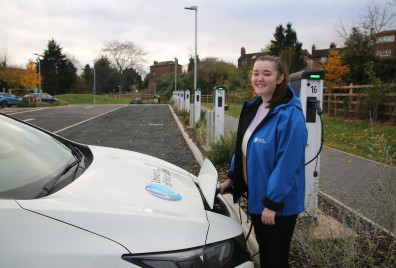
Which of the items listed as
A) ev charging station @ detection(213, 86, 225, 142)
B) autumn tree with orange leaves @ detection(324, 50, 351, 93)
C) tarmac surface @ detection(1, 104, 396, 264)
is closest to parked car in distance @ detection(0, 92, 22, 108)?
tarmac surface @ detection(1, 104, 396, 264)

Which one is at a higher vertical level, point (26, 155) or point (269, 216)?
point (26, 155)

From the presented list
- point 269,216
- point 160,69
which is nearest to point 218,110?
point 269,216

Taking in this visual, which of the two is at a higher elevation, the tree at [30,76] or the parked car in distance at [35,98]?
the tree at [30,76]

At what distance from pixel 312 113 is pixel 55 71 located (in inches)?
2568

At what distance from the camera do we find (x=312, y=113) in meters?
3.21

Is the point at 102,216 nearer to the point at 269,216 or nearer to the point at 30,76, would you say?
the point at 269,216

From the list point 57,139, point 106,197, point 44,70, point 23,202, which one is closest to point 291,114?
point 106,197

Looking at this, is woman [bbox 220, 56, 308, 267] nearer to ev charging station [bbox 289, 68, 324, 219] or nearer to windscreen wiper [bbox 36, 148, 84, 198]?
ev charging station [bbox 289, 68, 324, 219]

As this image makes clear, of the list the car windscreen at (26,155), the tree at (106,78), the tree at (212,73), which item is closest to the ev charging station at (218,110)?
the car windscreen at (26,155)

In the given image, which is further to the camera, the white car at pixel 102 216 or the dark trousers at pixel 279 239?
the dark trousers at pixel 279 239

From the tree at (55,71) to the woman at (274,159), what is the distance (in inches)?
2540

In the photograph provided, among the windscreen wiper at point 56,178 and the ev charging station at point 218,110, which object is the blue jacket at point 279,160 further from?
the ev charging station at point 218,110

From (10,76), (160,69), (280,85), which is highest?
(160,69)

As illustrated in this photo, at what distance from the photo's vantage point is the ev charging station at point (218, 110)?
22.7ft
